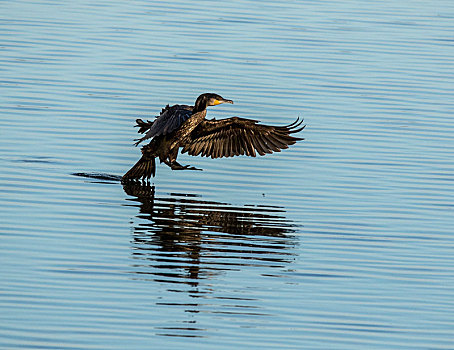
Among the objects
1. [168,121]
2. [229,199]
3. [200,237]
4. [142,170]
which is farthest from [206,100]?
[200,237]

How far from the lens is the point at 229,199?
10.1 m

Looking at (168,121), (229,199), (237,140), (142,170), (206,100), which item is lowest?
(229,199)

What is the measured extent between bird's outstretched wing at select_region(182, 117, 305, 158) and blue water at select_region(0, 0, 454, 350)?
0.29 m

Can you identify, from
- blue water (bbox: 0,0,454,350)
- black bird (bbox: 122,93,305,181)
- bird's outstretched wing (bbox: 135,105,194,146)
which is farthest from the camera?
black bird (bbox: 122,93,305,181)

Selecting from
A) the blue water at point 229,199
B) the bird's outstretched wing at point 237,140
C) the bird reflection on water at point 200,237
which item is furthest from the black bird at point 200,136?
the bird reflection on water at point 200,237

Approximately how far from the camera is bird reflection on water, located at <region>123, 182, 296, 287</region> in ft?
25.6

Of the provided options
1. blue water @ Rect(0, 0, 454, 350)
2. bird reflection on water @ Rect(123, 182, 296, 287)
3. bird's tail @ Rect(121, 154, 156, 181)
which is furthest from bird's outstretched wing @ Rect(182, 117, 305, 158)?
bird reflection on water @ Rect(123, 182, 296, 287)

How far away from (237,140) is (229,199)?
114 cm

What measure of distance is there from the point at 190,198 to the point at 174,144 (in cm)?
93

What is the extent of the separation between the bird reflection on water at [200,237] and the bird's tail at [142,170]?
0.70ft

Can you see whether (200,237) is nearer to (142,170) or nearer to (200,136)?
(142,170)

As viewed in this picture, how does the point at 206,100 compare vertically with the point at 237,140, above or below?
above

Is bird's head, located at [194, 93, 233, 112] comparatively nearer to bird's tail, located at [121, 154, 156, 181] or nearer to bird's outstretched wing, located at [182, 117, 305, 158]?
bird's outstretched wing, located at [182, 117, 305, 158]

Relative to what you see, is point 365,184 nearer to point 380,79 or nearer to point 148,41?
point 380,79
